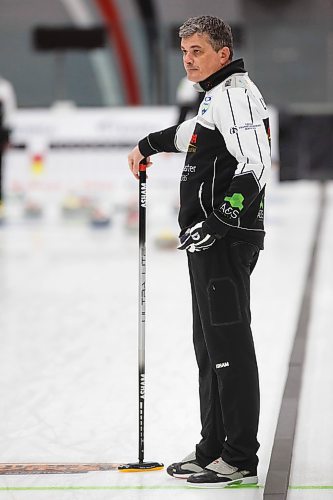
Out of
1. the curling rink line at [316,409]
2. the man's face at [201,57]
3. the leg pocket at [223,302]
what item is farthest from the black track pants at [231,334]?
the man's face at [201,57]

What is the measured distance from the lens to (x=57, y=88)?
53.3ft

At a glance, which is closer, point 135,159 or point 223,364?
point 223,364

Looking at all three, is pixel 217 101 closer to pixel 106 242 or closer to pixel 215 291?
pixel 215 291

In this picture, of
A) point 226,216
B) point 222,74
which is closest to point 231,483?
point 226,216

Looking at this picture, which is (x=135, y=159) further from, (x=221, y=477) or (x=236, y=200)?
(x=221, y=477)

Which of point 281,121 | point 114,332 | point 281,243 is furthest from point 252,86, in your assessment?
point 281,121

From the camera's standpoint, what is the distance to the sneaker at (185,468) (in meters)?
3.29

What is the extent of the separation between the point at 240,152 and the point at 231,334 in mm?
505

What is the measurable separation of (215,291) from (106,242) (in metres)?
6.96

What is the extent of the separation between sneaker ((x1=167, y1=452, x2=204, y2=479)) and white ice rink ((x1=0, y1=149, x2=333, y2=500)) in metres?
0.04

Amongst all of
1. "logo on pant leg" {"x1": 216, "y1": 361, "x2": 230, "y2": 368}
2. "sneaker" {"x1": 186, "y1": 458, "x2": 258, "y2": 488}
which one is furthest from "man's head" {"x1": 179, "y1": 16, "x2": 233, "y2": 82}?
"sneaker" {"x1": 186, "y1": 458, "x2": 258, "y2": 488}

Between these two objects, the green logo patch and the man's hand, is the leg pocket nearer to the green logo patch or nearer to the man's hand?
the green logo patch

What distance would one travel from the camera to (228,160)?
306cm

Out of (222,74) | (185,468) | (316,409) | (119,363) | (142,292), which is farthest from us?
(119,363)
